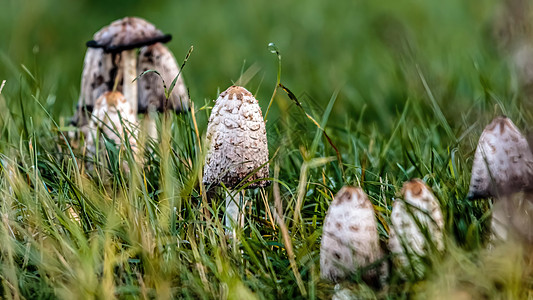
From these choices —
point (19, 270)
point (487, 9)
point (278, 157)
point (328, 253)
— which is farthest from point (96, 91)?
point (487, 9)

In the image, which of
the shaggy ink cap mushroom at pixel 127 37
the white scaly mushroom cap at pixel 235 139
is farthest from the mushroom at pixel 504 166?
the shaggy ink cap mushroom at pixel 127 37

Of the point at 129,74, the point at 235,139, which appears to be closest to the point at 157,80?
the point at 129,74

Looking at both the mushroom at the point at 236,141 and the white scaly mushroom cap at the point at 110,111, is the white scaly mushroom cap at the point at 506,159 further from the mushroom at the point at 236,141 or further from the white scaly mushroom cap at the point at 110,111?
the white scaly mushroom cap at the point at 110,111

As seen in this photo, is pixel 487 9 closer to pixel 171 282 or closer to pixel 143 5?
pixel 143 5

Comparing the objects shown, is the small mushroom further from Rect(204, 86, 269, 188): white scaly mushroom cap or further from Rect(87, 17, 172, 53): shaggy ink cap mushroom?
Rect(204, 86, 269, 188): white scaly mushroom cap

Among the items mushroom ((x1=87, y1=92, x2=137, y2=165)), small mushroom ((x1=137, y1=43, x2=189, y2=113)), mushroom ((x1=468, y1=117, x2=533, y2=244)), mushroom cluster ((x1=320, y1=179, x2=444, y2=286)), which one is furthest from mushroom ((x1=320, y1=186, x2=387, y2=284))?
small mushroom ((x1=137, y1=43, x2=189, y2=113))

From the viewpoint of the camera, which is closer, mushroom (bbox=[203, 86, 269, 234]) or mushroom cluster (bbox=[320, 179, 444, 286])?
mushroom cluster (bbox=[320, 179, 444, 286])
